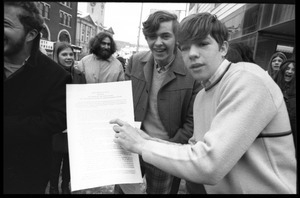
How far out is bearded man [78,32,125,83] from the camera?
2047 mm

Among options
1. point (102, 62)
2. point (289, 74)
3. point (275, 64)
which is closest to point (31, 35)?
point (102, 62)

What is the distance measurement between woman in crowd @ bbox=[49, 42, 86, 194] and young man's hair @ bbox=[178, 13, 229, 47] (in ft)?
2.64

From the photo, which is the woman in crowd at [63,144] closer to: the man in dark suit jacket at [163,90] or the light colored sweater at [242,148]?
the man in dark suit jacket at [163,90]

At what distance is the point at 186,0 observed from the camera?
106cm

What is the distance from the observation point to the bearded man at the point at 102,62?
6.72ft

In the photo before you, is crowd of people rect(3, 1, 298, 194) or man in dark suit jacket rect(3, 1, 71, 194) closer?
crowd of people rect(3, 1, 298, 194)

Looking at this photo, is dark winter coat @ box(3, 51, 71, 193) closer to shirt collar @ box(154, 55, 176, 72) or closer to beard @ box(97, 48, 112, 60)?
shirt collar @ box(154, 55, 176, 72)

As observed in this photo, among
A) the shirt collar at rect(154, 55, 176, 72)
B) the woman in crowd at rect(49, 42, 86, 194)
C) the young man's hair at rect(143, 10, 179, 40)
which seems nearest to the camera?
the woman in crowd at rect(49, 42, 86, 194)

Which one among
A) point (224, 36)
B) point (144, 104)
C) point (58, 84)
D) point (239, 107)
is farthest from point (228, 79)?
point (58, 84)

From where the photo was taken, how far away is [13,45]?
1.09 metres

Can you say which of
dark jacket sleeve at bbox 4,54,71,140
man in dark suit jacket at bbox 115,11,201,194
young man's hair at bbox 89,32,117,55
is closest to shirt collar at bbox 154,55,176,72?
man in dark suit jacket at bbox 115,11,201,194

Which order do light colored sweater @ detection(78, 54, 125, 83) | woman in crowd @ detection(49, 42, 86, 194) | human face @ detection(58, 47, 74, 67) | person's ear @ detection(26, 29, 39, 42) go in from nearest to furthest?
person's ear @ detection(26, 29, 39, 42), woman in crowd @ detection(49, 42, 86, 194), light colored sweater @ detection(78, 54, 125, 83), human face @ detection(58, 47, 74, 67)

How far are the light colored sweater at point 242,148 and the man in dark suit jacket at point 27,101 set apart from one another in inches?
22.2

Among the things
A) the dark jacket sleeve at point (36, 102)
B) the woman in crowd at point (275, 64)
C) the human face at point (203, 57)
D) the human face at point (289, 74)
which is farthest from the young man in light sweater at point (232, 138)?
the woman in crowd at point (275, 64)
